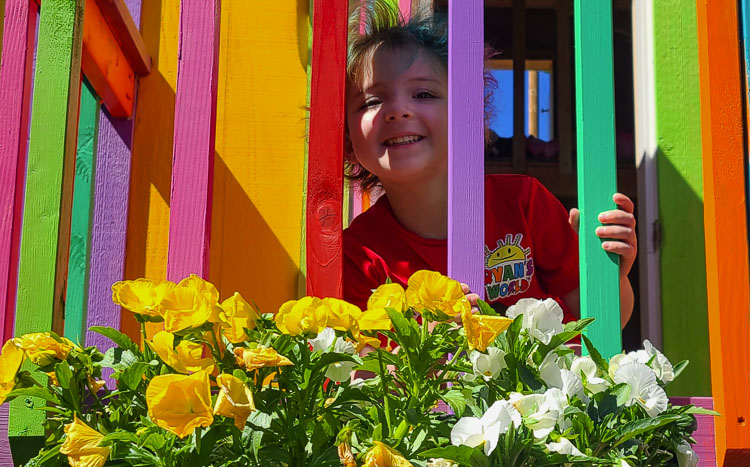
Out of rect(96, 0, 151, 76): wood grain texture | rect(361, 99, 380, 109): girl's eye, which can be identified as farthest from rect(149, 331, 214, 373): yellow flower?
rect(361, 99, 380, 109): girl's eye

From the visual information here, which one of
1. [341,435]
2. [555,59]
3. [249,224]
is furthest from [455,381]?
[555,59]

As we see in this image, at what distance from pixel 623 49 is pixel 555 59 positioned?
423 mm

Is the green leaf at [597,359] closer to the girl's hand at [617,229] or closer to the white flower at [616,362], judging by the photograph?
the white flower at [616,362]

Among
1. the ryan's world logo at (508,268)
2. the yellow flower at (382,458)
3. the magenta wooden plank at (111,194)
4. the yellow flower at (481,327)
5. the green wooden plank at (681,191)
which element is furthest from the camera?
the magenta wooden plank at (111,194)

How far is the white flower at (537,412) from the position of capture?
2.88ft

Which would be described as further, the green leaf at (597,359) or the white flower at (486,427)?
the green leaf at (597,359)

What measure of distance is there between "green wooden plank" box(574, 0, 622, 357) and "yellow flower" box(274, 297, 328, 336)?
1.50 ft

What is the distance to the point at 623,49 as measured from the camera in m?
5.16

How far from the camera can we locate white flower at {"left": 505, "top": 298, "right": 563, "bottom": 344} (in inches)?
38.4

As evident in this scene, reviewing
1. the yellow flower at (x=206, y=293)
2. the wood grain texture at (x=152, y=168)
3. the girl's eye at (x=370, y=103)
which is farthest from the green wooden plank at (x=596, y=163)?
the wood grain texture at (x=152, y=168)

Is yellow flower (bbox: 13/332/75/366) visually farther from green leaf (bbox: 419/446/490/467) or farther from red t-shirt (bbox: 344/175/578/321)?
red t-shirt (bbox: 344/175/578/321)

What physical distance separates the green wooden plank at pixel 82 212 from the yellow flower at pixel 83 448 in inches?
43.0

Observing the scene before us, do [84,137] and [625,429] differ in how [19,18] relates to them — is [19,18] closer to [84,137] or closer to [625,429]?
[84,137]

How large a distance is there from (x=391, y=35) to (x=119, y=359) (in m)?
1.37
